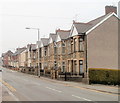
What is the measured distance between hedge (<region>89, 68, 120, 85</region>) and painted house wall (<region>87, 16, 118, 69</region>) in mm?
3341

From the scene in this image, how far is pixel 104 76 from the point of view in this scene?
30.0 m

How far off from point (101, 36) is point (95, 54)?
2719 millimetres

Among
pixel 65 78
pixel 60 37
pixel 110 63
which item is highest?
pixel 60 37

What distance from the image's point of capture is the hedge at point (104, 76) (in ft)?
97.2

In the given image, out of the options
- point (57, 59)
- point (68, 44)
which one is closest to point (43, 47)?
point (57, 59)

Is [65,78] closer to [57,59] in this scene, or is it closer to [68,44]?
[68,44]

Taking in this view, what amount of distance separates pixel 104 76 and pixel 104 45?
227 inches

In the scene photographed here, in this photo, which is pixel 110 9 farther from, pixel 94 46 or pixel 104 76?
pixel 104 76

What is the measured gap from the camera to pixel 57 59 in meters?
46.2

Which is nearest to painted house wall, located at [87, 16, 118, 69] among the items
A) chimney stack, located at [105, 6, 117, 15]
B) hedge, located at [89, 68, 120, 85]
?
hedge, located at [89, 68, 120, 85]

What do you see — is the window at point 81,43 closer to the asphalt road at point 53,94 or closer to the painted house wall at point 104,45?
the painted house wall at point 104,45

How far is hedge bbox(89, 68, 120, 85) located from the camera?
2962 cm

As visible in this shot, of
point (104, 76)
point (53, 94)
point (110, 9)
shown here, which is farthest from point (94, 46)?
point (53, 94)

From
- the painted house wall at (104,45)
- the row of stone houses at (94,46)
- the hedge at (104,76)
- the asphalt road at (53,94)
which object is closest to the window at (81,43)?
the row of stone houses at (94,46)
